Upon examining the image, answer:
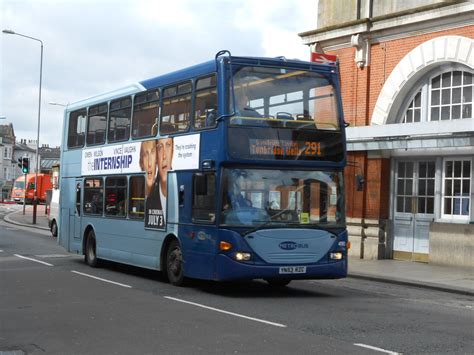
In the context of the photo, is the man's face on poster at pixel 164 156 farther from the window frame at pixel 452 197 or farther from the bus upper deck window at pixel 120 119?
the window frame at pixel 452 197

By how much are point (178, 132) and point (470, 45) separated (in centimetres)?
862

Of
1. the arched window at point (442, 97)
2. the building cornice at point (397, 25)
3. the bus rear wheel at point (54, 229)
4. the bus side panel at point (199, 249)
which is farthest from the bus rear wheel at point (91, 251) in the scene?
the bus rear wheel at point (54, 229)

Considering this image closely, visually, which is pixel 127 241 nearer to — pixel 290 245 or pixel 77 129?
pixel 77 129

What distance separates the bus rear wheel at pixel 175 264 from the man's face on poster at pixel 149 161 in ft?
4.76

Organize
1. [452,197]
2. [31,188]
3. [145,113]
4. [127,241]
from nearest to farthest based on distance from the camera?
[145,113] → [127,241] → [452,197] → [31,188]

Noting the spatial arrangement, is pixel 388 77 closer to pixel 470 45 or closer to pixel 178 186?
pixel 470 45

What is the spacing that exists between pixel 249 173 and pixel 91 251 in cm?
669

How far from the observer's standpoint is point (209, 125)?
39.5 ft

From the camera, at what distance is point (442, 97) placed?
18.8 meters

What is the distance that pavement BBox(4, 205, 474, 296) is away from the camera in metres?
14.4

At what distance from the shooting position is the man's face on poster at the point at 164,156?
43.9 feet

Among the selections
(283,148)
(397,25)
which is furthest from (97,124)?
(397,25)

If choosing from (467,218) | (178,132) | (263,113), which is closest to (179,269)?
(178,132)

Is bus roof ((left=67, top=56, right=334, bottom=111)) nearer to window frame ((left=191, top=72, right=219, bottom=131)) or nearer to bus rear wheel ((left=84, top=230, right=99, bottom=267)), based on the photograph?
window frame ((left=191, top=72, right=219, bottom=131))
